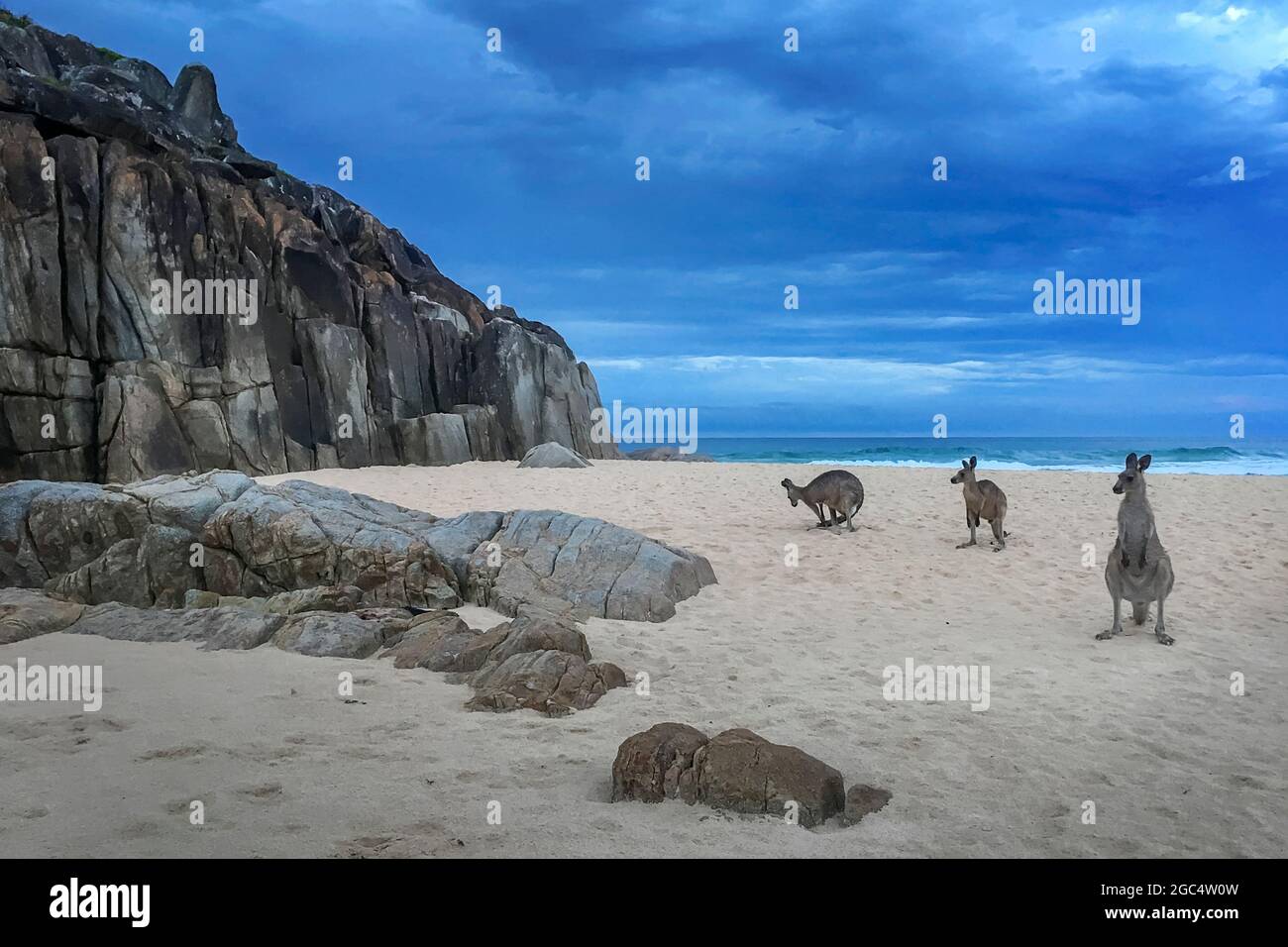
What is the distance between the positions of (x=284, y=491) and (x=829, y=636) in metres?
5.60

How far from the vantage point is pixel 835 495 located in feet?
40.5

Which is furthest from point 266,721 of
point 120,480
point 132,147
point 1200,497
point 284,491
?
point 132,147

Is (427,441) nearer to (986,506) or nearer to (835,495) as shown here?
(835,495)

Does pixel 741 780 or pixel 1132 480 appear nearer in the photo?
pixel 741 780

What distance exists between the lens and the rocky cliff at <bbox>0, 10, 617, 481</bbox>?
54.1 feet

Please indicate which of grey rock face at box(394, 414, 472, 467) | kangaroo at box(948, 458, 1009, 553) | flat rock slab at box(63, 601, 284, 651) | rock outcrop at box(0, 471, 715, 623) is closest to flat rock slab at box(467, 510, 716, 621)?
rock outcrop at box(0, 471, 715, 623)

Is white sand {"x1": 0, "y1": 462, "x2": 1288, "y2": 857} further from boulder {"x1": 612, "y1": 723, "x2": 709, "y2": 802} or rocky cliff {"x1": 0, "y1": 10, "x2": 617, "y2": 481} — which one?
rocky cliff {"x1": 0, "y1": 10, "x2": 617, "y2": 481}

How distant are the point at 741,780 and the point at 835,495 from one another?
915cm

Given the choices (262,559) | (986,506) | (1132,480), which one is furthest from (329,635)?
(986,506)

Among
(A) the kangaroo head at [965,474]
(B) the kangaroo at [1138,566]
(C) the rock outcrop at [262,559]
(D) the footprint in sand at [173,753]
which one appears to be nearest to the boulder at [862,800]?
(D) the footprint in sand at [173,753]

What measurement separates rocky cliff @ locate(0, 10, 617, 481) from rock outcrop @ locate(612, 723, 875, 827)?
663 inches

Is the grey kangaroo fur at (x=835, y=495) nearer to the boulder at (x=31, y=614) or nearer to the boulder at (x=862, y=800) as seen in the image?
the boulder at (x=862, y=800)

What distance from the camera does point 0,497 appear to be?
7348 mm
